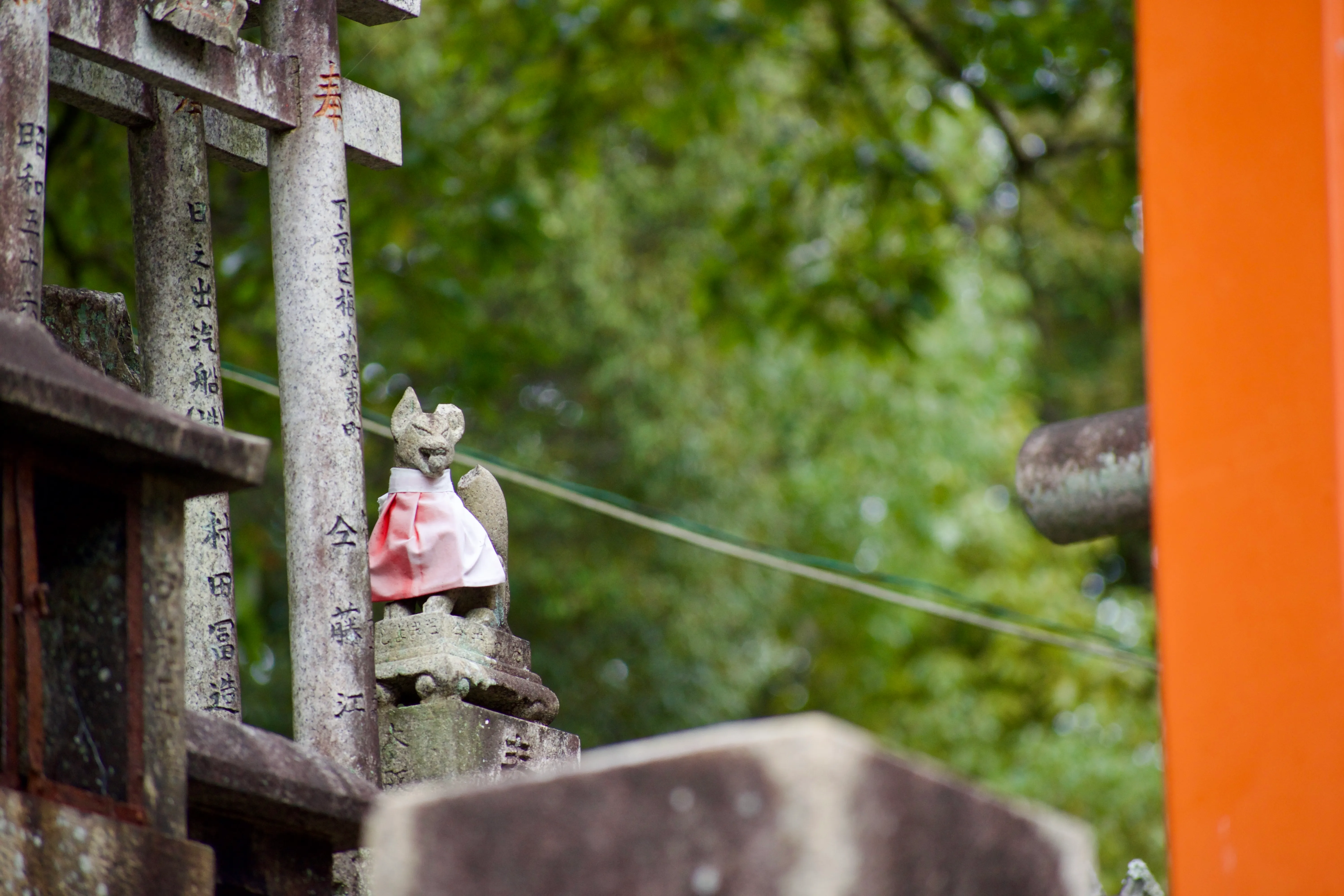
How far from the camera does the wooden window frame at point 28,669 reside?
2.41 metres

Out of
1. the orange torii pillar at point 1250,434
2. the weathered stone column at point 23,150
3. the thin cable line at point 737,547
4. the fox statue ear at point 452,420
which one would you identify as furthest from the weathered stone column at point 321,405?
the orange torii pillar at point 1250,434

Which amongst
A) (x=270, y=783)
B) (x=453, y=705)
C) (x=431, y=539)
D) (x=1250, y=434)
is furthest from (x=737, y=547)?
(x=1250, y=434)

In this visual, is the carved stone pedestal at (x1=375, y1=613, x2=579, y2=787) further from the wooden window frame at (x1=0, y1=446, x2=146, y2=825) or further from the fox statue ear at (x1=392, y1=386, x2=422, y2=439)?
the wooden window frame at (x1=0, y1=446, x2=146, y2=825)

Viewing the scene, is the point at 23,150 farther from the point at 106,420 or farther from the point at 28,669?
the point at 28,669

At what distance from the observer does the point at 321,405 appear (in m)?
4.13

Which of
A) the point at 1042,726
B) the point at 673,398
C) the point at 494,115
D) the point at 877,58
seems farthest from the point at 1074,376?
the point at 494,115

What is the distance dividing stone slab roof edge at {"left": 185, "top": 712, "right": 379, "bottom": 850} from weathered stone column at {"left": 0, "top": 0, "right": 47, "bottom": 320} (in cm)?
95

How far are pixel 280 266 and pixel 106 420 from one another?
1.86 m

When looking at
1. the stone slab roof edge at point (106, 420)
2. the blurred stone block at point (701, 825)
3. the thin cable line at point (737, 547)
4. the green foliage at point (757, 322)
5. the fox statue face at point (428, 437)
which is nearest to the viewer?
the blurred stone block at point (701, 825)

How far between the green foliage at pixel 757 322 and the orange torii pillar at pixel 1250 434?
6.06m

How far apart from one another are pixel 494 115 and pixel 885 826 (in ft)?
25.8

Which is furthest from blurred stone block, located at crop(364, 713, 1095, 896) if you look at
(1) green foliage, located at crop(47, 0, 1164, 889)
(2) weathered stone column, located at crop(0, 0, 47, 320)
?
(1) green foliage, located at crop(47, 0, 1164, 889)

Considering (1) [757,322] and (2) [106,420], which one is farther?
(1) [757,322]

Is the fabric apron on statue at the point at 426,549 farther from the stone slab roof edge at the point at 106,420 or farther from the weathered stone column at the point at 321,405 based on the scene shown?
the stone slab roof edge at the point at 106,420
